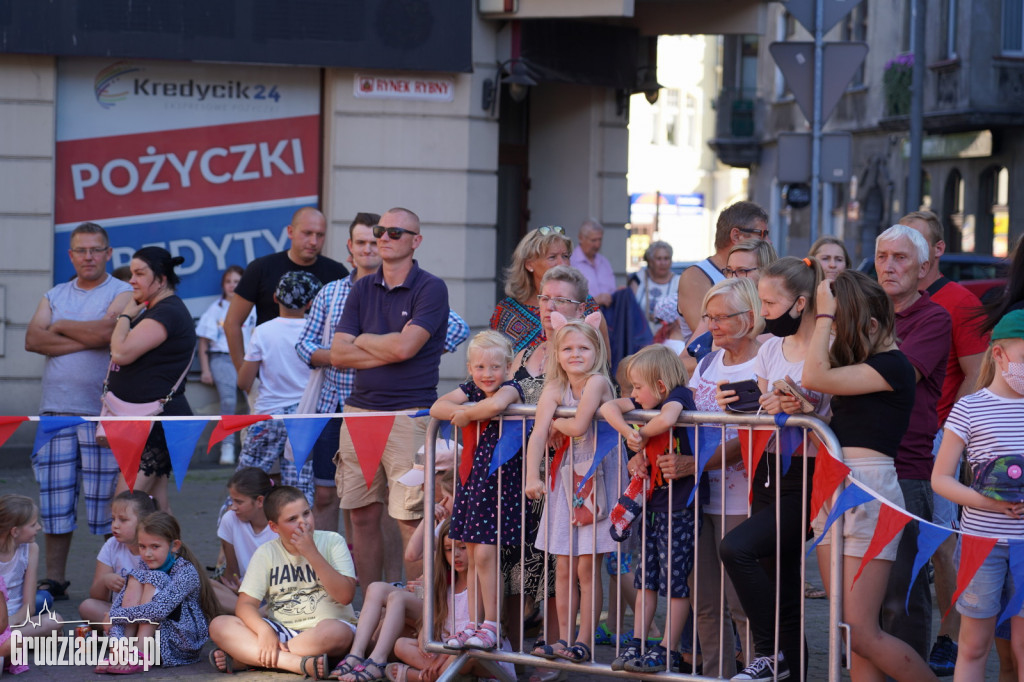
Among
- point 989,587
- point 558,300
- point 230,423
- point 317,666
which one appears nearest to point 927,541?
point 989,587

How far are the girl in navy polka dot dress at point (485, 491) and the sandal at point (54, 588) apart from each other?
2.62 m

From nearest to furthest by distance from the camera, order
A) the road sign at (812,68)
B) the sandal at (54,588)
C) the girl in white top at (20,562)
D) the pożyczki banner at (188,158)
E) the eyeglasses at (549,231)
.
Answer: the girl in white top at (20,562) → the eyeglasses at (549,231) → the sandal at (54,588) → the road sign at (812,68) → the pożyczki banner at (188,158)

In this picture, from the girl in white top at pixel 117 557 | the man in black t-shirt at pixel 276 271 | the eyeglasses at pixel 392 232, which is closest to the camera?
the girl in white top at pixel 117 557

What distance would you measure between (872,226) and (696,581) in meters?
32.8

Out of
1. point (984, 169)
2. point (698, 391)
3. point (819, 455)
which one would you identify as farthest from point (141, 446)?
point (984, 169)

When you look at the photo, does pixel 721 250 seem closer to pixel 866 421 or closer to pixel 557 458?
pixel 557 458

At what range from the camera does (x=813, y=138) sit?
11734 mm

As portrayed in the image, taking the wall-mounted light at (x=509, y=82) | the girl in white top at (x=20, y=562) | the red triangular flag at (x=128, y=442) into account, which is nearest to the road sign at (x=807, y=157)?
the wall-mounted light at (x=509, y=82)

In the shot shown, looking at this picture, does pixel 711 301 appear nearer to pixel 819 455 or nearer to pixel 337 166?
pixel 819 455

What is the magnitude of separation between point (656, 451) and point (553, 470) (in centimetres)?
48

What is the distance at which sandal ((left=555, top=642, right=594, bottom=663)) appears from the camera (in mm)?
5582

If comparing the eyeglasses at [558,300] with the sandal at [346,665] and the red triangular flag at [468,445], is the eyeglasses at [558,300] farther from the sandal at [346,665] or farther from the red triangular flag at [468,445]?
the sandal at [346,665]

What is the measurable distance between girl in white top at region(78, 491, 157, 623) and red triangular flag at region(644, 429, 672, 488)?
8.54 feet

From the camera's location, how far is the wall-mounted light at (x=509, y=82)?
41.2 ft
